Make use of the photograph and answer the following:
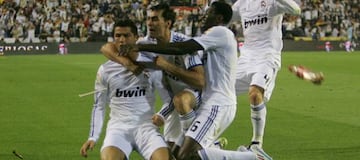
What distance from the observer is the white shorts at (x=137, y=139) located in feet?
23.4

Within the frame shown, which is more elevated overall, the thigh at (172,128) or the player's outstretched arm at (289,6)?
the player's outstretched arm at (289,6)

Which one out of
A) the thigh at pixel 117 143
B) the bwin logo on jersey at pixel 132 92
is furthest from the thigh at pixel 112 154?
the bwin logo on jersey at pixel 132 92

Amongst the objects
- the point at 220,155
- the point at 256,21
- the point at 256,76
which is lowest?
the point at 220,155

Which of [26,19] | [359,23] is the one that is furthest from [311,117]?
[359,23]

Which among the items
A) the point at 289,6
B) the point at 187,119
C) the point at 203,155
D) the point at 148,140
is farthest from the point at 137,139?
the point at 289,6

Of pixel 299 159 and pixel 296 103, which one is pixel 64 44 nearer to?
pixel 296 103

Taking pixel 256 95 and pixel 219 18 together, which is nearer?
pixel 219 18

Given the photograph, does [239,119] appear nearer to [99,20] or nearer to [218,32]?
[218,32]

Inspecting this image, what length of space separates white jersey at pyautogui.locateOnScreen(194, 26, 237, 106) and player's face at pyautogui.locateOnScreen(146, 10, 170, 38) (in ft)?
1.36

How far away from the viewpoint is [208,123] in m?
7.25

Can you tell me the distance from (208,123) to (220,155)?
1.15 feet

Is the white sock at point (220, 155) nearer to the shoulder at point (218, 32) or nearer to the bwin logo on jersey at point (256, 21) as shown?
the shoulder at point (218, 32)

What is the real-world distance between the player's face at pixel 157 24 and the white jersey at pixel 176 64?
148 millimetres

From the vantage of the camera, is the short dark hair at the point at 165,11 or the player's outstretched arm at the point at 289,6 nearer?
the short dark hair at the point at 165,11
